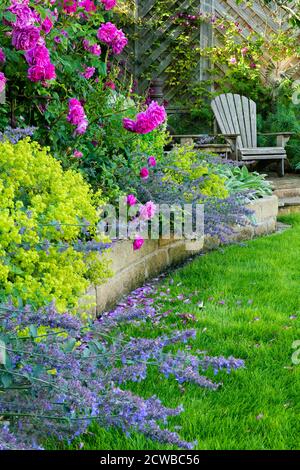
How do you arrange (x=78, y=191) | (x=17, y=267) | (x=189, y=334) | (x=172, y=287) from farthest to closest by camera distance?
(x=172, y=287) < (x=78, y=191) < (x=17, y=267) < (x=189, y=334)

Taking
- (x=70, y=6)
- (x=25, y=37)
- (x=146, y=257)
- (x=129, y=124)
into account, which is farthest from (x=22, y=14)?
(x=146, y=257)

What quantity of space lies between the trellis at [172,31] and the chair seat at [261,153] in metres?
1.76

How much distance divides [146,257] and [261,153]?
338 centimetres

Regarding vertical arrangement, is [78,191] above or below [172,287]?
above

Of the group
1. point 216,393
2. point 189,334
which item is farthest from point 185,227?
point 189,334

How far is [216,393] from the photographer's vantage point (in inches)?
75.1

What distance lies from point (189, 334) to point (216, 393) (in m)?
0.42

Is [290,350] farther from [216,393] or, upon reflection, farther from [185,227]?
[185,227]

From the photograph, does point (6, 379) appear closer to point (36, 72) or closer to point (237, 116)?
point (36, 72)

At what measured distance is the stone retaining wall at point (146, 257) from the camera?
8.90 ft

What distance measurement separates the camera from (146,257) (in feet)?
10.4

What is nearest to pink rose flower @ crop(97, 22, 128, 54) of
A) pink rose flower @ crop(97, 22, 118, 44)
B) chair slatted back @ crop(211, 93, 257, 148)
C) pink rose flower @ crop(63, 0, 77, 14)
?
pink rose flower @ crop(97, 22, 118, 44)

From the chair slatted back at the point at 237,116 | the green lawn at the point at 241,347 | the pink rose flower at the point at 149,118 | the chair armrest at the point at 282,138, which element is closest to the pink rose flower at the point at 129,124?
the pink rose flower at the point at 149,118

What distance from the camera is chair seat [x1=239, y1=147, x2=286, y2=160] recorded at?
6.07 m
